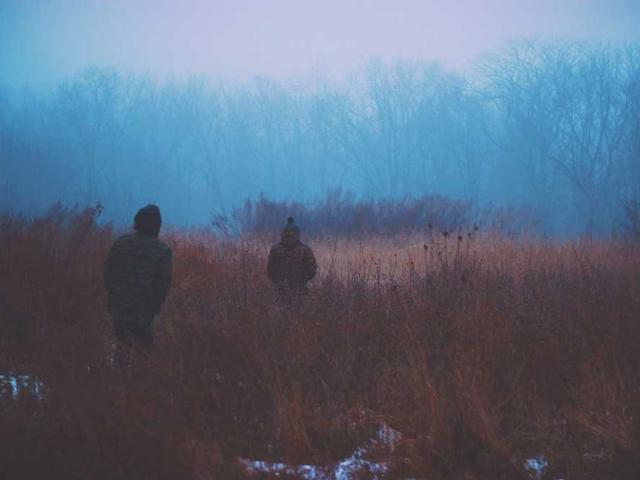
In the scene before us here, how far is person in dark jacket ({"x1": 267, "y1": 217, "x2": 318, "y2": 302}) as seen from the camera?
7531 mm

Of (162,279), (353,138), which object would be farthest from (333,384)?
(353,138)

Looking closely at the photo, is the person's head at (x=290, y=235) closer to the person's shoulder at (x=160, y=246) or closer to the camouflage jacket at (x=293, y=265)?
the camouflage jacket at (x=293, y=265)

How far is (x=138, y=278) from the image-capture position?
17.5ft

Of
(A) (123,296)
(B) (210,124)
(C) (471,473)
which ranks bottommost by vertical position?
(C) (471,473)

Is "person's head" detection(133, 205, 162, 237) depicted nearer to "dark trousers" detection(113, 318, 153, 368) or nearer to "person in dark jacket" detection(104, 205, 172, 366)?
"person in dark jacket" detection(104, 205, 172, 366)

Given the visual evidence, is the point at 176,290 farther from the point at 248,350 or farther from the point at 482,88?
the point at 482,88

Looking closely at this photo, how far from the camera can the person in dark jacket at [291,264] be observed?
297 inches

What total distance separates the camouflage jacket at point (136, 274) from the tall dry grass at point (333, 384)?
1.46 feet

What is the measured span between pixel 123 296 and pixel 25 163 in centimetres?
5133

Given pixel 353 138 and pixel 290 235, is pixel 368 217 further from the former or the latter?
pixel 353 138

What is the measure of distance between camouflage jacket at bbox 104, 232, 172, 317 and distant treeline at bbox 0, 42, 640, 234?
30.3m

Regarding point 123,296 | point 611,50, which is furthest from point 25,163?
point 123,296

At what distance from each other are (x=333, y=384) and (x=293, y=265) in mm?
2693

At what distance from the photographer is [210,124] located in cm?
5659
